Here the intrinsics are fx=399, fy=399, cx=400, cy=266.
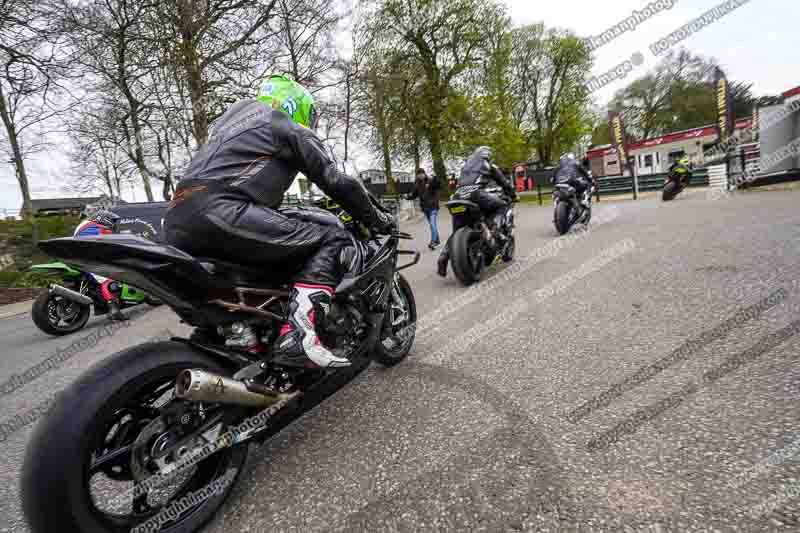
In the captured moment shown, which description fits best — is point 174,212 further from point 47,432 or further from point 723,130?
point 723,130

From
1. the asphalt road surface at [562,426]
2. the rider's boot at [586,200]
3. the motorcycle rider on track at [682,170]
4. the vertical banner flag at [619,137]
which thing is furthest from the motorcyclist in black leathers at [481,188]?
the vertical banner flag at [619,137]

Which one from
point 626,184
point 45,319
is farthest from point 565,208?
A: point 626,184

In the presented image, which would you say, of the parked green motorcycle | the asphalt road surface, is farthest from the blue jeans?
the parked green motorcycle

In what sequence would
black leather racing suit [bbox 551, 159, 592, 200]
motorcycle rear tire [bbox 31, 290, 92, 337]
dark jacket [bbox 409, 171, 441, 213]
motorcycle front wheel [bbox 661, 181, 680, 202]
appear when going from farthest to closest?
motorcycle front wheel [bbox 661, 181, 680, 202] → dark jacket [bbox 409, 171, 441, 213] → black leather racing suit [bbox 551, 159, 592, 200] → motorcycle rear tire [bbox 31, 290, 92, 337]

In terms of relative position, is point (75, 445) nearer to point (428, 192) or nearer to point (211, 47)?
point (428, 192)

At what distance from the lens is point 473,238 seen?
5.50 m

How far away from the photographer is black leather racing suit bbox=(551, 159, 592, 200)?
8.73 metres

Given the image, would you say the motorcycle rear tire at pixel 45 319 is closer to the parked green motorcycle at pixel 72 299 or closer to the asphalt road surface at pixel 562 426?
the parked green motorcycle at pixel 72 299

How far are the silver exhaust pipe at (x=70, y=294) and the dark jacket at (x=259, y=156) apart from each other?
5055 mm

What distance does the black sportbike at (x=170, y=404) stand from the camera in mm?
1209

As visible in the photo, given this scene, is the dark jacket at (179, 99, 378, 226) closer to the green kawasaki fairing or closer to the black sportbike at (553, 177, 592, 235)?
the green kawasaki fairing

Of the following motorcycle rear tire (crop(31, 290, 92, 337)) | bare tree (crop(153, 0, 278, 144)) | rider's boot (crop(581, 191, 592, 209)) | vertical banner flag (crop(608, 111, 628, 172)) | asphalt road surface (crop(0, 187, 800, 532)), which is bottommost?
asphalt road surface (crop(0, 187, 800, 532))

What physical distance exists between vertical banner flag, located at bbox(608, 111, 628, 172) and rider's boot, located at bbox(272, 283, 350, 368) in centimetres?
2033

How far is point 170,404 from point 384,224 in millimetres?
1538
